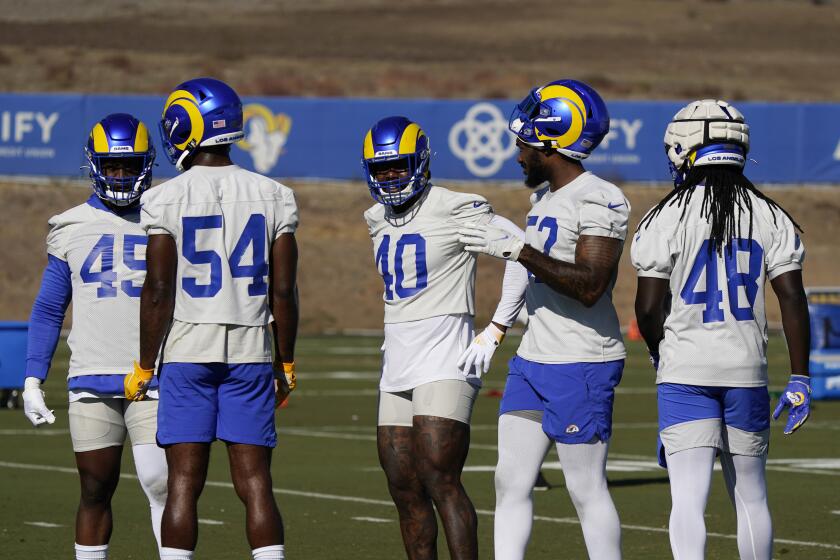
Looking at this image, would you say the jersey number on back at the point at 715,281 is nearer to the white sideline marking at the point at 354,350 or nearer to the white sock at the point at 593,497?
the white sock at the point at 593,497

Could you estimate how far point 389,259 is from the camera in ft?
28.1

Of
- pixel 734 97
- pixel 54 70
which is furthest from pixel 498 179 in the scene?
pixel 734 97

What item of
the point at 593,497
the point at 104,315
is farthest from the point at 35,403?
the point at 593,497

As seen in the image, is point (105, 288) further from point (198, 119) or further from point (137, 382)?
point (198, 119)

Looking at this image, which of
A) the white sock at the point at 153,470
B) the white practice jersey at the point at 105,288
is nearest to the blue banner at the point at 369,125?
the white practice jersey at the point at 105,288

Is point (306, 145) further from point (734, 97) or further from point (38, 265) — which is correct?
point (734, 97)

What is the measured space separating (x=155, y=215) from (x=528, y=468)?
1.91 metres

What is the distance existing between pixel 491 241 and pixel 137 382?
1596 mm

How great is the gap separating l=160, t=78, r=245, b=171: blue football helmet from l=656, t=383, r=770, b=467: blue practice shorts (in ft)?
6.93

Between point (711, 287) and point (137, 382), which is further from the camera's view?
point (137, 382)

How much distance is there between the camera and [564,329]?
26.8ft

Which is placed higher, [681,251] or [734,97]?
[734,97]

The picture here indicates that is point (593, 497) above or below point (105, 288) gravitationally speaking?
below

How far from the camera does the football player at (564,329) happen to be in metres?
8.00
